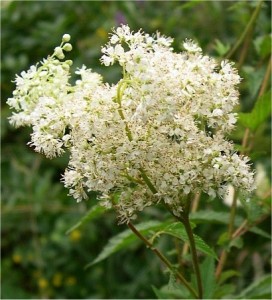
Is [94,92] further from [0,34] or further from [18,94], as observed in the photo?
[0,34]

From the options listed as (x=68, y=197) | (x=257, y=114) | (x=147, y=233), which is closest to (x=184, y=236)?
(x=147, y=233)

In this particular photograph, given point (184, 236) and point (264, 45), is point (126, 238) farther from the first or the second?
point (264, 45)

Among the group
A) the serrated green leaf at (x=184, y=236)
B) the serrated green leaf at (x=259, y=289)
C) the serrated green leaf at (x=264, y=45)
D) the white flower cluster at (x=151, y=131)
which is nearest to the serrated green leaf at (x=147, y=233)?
the serrated green leaf at (x=184, y=236)

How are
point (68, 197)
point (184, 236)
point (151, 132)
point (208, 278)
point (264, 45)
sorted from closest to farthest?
point (151, 132), point (184, 236), point (208, 278), point (264, 45), point (68, 197)

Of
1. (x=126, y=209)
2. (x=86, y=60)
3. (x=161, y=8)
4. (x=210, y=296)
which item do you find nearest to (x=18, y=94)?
(x=126, y=209)

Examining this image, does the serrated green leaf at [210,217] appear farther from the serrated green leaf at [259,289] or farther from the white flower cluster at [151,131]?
the white flower cluster at [151,131]

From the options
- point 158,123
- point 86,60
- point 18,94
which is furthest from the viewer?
point 86,60

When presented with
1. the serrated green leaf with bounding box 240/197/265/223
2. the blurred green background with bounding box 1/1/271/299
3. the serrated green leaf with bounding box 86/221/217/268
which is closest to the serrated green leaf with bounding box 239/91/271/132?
the serrated green leaf with bounding box 240/197/265/223
